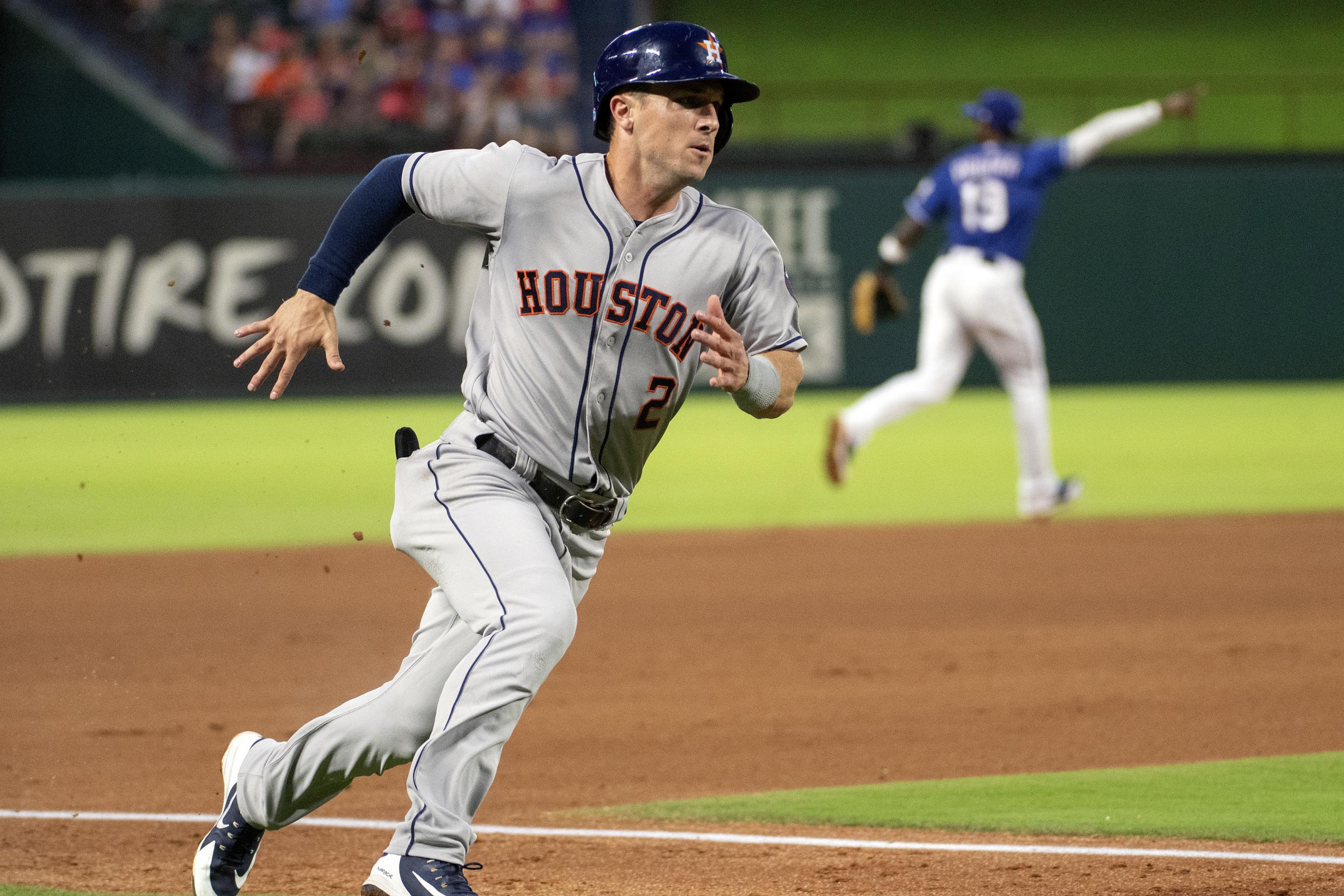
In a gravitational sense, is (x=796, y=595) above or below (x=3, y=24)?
below

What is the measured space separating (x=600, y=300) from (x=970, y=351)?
777cm

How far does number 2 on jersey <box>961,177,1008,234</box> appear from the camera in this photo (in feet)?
38.7

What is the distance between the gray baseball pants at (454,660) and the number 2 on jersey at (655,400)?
30cm

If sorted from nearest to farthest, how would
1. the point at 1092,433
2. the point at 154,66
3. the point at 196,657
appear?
the point at 196,657 < the point at 1092,433 < the point at 154,66

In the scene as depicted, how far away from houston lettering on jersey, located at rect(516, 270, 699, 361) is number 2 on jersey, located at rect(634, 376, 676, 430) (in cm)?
9

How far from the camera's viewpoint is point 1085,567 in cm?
966

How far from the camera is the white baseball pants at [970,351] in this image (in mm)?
11242

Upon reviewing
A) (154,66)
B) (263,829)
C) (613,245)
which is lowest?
(263,829)

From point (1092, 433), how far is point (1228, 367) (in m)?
4.49

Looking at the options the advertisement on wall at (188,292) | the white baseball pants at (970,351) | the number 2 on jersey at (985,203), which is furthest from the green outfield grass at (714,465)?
the number 2 on jersey at (985,203)

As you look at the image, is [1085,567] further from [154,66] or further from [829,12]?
[829,12]

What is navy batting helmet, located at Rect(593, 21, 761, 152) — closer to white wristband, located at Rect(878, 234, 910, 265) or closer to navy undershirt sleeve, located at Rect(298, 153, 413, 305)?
navy undershirt sleeve, located at Rect(298, 153, 413, 305)

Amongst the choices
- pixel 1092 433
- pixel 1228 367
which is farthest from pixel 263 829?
pixel 1228 367

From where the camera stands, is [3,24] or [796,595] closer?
[796,595]
